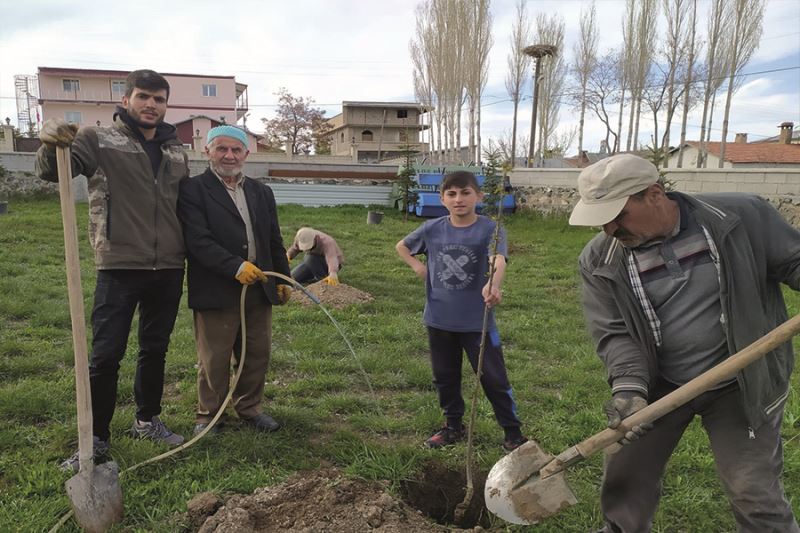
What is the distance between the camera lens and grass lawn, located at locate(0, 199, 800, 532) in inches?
114

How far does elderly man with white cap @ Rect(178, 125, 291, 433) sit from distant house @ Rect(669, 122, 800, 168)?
3134 centimetres

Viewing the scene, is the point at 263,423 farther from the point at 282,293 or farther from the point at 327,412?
the point at 282,293

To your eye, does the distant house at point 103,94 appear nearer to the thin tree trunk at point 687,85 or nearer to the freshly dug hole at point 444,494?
the thin tree trunk at point 687,85

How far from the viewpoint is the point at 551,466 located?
2.14 meters

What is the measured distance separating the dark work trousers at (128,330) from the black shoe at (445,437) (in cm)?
168

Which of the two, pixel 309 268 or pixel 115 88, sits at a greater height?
pixel 115 88

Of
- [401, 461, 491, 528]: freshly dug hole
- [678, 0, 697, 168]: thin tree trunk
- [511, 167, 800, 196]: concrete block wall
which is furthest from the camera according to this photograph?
[678, 0, 697, 168]: thin tree trunk

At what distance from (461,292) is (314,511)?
4.66 ft

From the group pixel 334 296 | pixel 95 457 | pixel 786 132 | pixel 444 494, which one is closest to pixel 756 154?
pixel 786 132

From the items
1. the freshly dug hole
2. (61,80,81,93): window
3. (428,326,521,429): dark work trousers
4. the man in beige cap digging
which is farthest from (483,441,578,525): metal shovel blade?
(61,80,81,93): window

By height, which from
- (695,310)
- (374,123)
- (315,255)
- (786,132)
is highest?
(374,123)

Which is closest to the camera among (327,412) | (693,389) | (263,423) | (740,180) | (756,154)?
(693,389)

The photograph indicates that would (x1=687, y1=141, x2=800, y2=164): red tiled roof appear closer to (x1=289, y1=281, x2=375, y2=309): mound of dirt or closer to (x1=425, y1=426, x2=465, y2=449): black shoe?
(x1=289, y1=281, x2=375, y2=309): mound of dirt

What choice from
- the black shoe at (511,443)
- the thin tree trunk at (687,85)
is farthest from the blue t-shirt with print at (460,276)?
the thin tree trunk at (687,85)
